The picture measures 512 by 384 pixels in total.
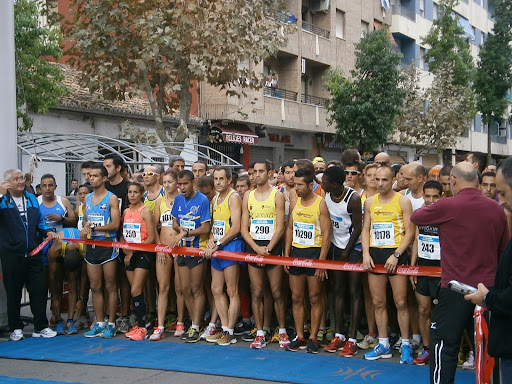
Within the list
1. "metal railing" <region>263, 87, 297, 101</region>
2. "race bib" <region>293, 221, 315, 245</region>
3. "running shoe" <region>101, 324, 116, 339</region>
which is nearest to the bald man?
"race bib" <region>293, 221, 315, 245</region>

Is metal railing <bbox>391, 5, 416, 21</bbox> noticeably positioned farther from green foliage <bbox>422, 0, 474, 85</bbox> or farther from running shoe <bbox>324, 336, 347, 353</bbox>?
running shoe <bbox>324, 336, 347, 353</bbox>

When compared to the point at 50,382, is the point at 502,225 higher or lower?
higher

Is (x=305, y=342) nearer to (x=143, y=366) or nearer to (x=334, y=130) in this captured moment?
(x=143, y=366)

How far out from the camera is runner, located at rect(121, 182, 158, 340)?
8.70 m

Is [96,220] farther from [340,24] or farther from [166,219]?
[340,24]

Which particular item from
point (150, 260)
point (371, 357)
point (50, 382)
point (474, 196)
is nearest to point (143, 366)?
point (50, 382)

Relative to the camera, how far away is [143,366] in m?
7.31

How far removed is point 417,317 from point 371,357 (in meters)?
0.73

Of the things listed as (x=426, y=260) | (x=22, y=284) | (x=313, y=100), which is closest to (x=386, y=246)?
(x=426, y=260)

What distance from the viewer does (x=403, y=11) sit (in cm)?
4019

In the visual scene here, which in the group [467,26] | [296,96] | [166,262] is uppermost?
[467,26]

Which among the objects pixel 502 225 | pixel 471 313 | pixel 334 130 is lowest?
pixel 471 313

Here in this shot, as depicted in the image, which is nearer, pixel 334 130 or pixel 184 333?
pixel 184 333

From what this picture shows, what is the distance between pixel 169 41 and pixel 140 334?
9.60 metres
